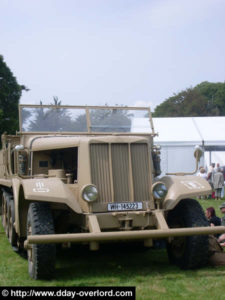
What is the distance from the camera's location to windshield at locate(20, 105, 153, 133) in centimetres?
772

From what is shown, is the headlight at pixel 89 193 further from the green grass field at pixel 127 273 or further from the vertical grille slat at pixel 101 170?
the green grass field at pixel 127 273

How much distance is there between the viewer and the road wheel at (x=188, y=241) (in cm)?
608

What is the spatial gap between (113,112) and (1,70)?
23.2 m

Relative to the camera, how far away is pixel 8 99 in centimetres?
2942

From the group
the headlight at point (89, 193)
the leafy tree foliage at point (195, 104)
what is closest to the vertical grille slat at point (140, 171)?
the headlight at point (89, 193)

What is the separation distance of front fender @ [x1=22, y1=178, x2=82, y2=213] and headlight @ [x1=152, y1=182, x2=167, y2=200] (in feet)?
3.22

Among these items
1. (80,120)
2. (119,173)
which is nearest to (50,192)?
(119,173)

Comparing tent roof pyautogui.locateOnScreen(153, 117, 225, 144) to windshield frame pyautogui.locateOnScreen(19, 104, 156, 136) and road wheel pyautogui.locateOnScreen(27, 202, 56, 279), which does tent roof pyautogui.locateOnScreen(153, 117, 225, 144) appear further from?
road wheel pyautogui.locateOnScreen(27, 202, 56, 279)

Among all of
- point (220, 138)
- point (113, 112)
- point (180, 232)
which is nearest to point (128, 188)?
point (180, 232)

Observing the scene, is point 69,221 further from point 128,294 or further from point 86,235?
point 128,294

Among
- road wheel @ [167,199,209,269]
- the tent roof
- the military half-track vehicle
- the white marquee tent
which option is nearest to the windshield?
the military half-track vehicle

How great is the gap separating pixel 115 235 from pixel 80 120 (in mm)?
2773

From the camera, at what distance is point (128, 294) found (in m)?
4.82

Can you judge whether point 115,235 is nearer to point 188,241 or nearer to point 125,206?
point 125,206
